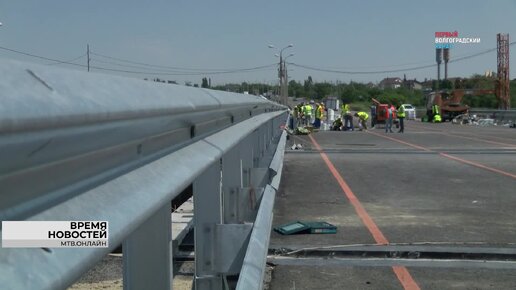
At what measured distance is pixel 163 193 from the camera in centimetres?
202

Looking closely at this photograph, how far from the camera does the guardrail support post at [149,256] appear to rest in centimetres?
264

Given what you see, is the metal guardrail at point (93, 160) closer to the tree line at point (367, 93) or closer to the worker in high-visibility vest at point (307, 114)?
the worker in high-visibility vest at point (307, 114)

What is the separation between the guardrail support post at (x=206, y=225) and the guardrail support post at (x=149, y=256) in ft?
3.48

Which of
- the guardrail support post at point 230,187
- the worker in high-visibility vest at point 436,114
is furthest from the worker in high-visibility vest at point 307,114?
the guardrail support post at point 230,187

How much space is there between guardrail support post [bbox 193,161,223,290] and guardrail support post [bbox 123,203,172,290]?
106cm

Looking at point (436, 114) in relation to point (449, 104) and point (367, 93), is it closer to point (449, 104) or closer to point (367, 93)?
point (449, 104)

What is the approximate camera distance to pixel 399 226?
8555 mm

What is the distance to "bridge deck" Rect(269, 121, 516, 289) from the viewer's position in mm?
6203

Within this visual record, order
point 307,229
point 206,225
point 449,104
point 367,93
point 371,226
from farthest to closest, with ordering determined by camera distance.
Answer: point 367,93 → point 449,104 → point 371,226 → point 307,229 → point 206,225

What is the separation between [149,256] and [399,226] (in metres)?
6.33

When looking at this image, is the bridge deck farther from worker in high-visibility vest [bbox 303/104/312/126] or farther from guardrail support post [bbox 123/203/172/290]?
worker in high-visibility vest [bbox 303/104/312/126]

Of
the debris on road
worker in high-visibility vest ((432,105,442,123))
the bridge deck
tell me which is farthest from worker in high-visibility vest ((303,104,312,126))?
the debris on road

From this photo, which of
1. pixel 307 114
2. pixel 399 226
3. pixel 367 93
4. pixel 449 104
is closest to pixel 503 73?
pixel 449 104

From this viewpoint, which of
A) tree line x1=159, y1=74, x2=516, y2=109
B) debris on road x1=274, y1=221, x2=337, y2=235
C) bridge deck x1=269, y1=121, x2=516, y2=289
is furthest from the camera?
tree line x1=159, y1=74, x2=516, y2=109
